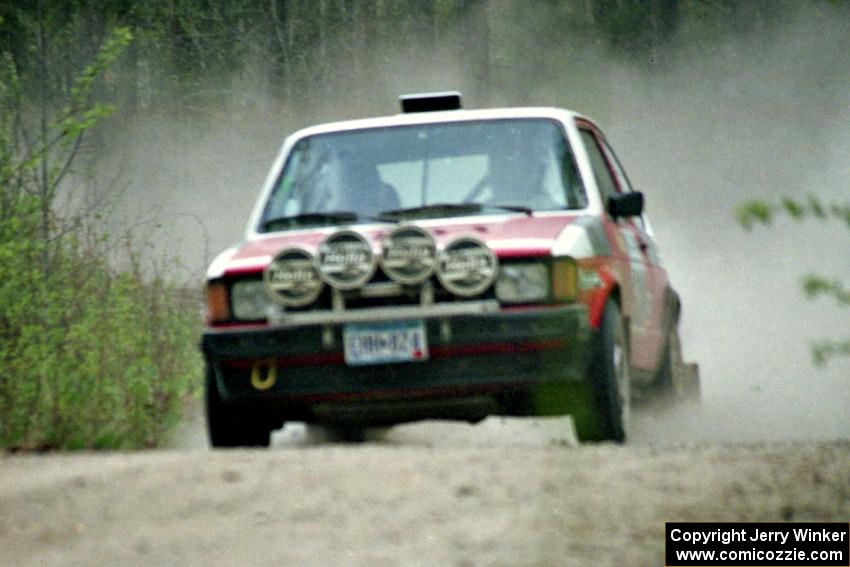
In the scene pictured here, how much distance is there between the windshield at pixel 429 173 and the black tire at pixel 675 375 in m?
2.21

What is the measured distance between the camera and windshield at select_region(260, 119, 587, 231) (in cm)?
893

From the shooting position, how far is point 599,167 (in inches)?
392

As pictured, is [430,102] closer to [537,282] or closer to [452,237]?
[452,237]

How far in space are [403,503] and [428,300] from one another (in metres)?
1.96

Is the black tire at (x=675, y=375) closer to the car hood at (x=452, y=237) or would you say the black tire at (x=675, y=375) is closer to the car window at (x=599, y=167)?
the car window at (x=599, y=167)

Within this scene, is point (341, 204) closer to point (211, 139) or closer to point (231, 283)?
point (231, 283)

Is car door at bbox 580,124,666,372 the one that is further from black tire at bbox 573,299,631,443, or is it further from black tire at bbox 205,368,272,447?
black tire at bbox 205,368,272,447

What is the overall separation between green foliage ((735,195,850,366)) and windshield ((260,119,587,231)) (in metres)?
2.39

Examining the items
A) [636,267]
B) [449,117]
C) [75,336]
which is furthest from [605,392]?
[75,336]

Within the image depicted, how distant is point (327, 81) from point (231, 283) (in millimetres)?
33617

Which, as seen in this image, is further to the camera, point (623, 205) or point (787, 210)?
point (623, 205)

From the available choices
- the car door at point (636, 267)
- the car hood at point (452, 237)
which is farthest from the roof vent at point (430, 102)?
the car hood at point (452, 237)

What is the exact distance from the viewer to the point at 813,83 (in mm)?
43500

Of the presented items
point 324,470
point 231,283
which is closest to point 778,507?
point 324,470
